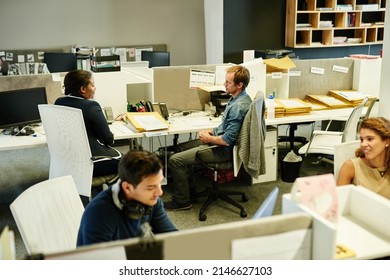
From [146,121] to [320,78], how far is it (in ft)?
6.74

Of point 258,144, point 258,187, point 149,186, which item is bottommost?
point 258,187

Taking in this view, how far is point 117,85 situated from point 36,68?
2.44m

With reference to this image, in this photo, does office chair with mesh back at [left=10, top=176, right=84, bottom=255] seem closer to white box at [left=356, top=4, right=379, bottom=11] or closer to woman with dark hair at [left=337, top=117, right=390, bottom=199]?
woman with dark hair at [left=337, top=117, right=390, bottom=199]

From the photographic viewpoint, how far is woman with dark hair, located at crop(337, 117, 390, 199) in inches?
95.0

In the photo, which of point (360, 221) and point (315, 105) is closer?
point (360, 221)

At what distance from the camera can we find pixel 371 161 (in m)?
2.46

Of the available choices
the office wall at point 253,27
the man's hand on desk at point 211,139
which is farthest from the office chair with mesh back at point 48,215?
the office wall at point 253,27

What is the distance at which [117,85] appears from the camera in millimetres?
4242

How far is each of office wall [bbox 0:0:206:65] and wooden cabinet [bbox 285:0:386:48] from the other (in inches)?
58.7

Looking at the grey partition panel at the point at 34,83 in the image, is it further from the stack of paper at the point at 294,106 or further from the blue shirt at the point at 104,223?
the blue shirt at the point at 104,223

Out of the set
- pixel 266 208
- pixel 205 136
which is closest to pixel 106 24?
pixel 205 136

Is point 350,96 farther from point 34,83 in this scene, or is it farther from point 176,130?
point 34,83
